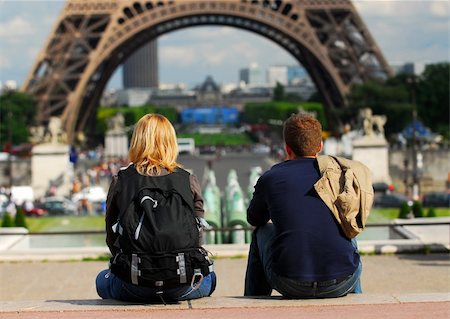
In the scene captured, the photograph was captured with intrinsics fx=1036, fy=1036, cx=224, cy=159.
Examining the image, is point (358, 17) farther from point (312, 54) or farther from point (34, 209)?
point (34, 209)

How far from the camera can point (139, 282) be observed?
20.2 feet

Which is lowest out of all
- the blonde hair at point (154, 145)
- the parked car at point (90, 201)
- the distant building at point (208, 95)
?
the parked car at point (90, 201)

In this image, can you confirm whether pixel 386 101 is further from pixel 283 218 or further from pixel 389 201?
pixel 283 218

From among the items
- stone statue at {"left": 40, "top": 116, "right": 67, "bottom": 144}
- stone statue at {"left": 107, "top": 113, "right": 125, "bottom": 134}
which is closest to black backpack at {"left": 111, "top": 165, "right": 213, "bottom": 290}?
stone statue at {"left": 40, "top": 116, "right": 67, "bottom": 144}

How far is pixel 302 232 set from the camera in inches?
246

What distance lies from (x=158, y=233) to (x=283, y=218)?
788mm

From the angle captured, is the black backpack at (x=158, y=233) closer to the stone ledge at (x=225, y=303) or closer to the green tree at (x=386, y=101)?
the stone ledge at (x=225, y=303)

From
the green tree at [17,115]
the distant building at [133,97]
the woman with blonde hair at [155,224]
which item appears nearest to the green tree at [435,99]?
the green tree at [17,115]

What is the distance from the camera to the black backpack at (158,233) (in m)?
6.08

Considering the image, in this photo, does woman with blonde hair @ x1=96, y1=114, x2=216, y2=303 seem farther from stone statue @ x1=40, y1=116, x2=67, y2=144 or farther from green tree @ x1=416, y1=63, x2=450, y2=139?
green tree @ x1=416, y1=63, x2=450, y2=139

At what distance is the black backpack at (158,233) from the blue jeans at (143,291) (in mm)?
83

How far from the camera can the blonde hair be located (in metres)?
6.27

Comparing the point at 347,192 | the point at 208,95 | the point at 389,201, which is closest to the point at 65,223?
the point at 389,201

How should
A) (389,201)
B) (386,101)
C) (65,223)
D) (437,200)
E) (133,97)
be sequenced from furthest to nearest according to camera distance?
(133,97)
(386,101)
(437,200)
(389,201)
(65,223)
